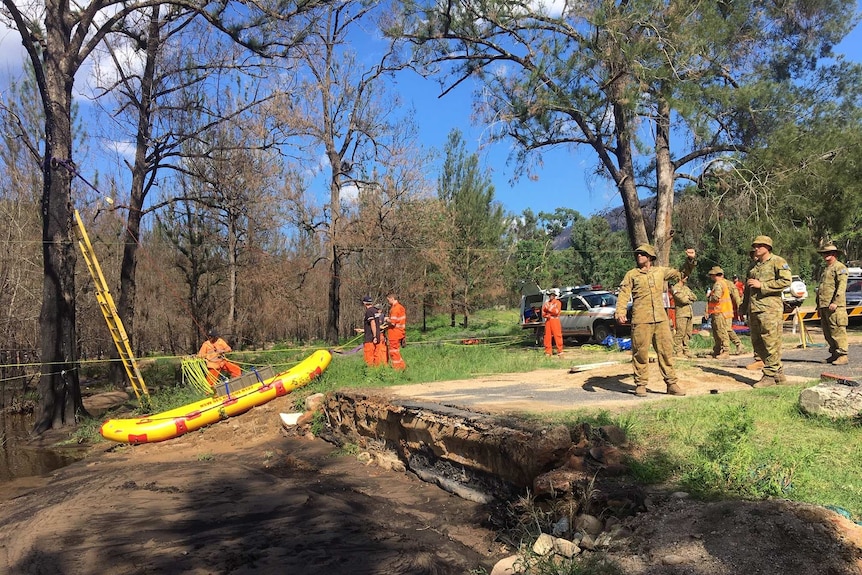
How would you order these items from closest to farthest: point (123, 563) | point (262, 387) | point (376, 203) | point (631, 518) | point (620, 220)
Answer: point (631, 518) → point (123, 563) → point (262, 387) → point (620, 220) → point (376, 203)

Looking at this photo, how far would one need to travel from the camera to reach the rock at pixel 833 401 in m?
5.30

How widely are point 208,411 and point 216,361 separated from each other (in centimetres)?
164

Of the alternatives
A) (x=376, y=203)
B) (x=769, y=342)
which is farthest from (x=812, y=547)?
(x=376, y=203)

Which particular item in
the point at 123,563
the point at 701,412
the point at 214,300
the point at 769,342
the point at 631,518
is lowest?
the point at 123,563

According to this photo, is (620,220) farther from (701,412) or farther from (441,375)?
(701,412)

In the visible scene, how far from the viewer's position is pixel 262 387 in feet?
38.4

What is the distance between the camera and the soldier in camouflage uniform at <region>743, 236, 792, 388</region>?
24.4 feet

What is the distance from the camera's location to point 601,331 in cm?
1777

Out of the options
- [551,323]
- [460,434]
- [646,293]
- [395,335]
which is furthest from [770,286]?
[551,323]

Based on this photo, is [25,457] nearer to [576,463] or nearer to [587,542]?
[576,463]

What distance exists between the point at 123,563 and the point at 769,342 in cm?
785

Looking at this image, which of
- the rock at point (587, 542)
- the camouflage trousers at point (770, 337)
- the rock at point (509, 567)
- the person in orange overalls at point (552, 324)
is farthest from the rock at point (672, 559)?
the person in orange overalls at point (552, 324)

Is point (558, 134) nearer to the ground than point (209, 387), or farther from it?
farther from it

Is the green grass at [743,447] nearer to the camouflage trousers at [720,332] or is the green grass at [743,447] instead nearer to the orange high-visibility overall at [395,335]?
the camouflage trousers at [720,332]
